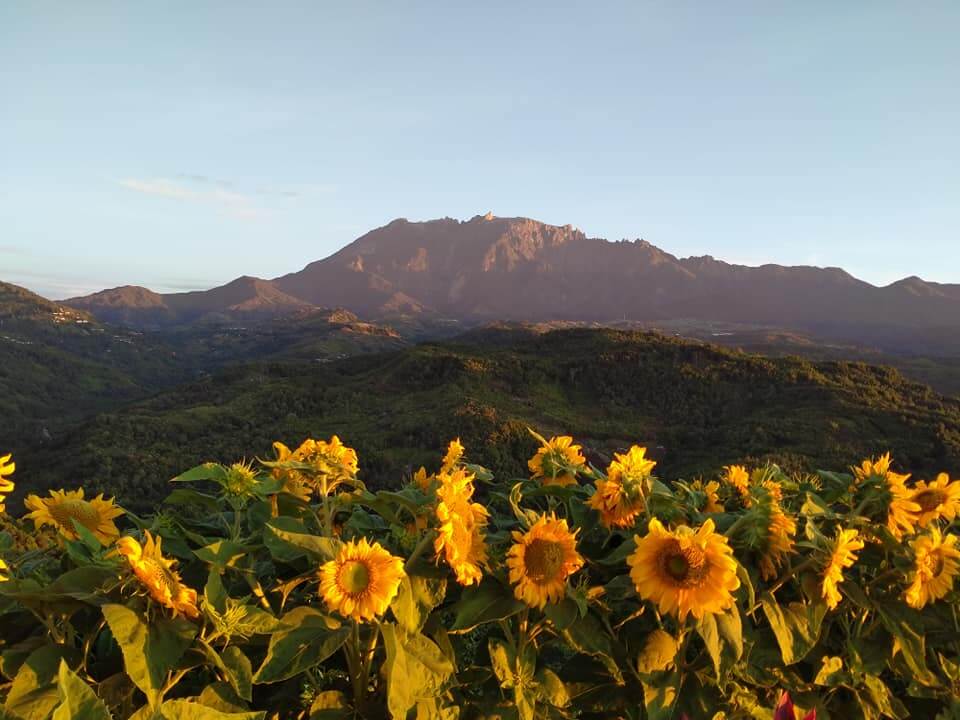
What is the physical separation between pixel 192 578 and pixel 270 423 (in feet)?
164

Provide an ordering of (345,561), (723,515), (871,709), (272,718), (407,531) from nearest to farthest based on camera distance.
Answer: (345,561), (272,718), (407,531), (723,515), (871,709)

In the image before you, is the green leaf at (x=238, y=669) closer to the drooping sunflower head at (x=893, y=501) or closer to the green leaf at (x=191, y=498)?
the green leaf at (x=191, y=498)

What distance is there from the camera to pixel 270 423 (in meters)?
48.3

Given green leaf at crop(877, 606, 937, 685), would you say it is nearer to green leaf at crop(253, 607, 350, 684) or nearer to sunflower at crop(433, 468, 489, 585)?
sunflower at crop(433, 468, 489, 585)

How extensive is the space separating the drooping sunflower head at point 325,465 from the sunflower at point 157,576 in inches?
17.8

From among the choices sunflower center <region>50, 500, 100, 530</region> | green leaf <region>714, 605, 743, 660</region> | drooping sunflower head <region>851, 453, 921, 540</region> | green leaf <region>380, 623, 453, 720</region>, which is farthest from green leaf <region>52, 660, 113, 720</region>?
drooping sunflower head <region>851, 453, 921, 540</region>

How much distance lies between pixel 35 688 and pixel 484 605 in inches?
40.9

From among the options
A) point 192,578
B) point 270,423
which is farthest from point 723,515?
point 270,423

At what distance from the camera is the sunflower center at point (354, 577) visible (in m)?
1.37

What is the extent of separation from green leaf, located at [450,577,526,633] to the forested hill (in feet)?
83.0

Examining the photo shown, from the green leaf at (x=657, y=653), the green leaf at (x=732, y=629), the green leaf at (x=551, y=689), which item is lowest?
the green leaf at (x=551, y=689)

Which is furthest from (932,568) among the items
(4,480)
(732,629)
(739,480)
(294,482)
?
(4,480)

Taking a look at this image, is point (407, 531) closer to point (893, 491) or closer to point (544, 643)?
point (544, 643)

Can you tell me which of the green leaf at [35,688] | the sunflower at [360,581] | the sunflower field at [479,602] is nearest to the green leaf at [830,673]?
the sunflower field at [479,602]
